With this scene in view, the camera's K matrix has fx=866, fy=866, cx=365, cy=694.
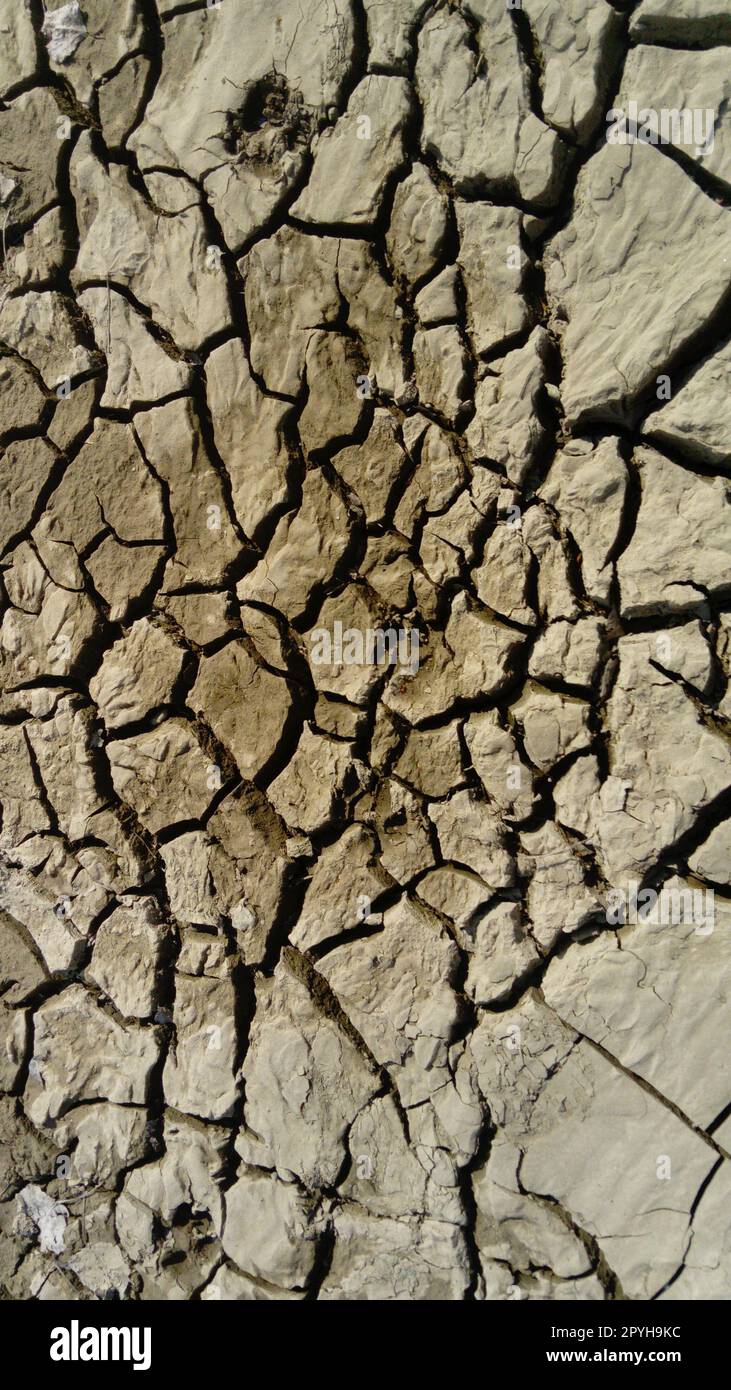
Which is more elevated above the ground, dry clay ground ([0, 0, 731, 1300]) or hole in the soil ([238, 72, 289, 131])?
hole in the soil ([238, 72, 289, 131])

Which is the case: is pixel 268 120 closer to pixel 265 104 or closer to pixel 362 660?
pixel 265 104

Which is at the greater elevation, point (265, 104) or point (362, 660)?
point (265, 104)

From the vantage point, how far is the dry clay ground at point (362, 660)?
1.67 metres

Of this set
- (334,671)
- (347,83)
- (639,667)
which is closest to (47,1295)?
(334,671)

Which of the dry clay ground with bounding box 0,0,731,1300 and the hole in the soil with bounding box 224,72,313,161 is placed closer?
the dry clay ground with bounding box 0,0,731,1300

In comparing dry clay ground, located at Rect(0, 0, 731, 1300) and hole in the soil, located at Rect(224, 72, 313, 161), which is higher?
hole in the soil, located at Rect(224, 72, 313, 161)

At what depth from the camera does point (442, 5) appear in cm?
183

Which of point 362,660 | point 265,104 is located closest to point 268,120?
point 265,104

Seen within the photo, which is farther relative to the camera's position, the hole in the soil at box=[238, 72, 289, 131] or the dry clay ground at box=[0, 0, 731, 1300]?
the hole in the soil at box=[238, 72, 289, 131]

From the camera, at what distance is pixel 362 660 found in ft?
6.30

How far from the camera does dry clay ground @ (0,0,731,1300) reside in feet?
5.46

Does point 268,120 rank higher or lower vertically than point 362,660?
higher

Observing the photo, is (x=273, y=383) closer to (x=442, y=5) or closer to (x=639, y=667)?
(x=442, y=5)

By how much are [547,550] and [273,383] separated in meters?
0.76
